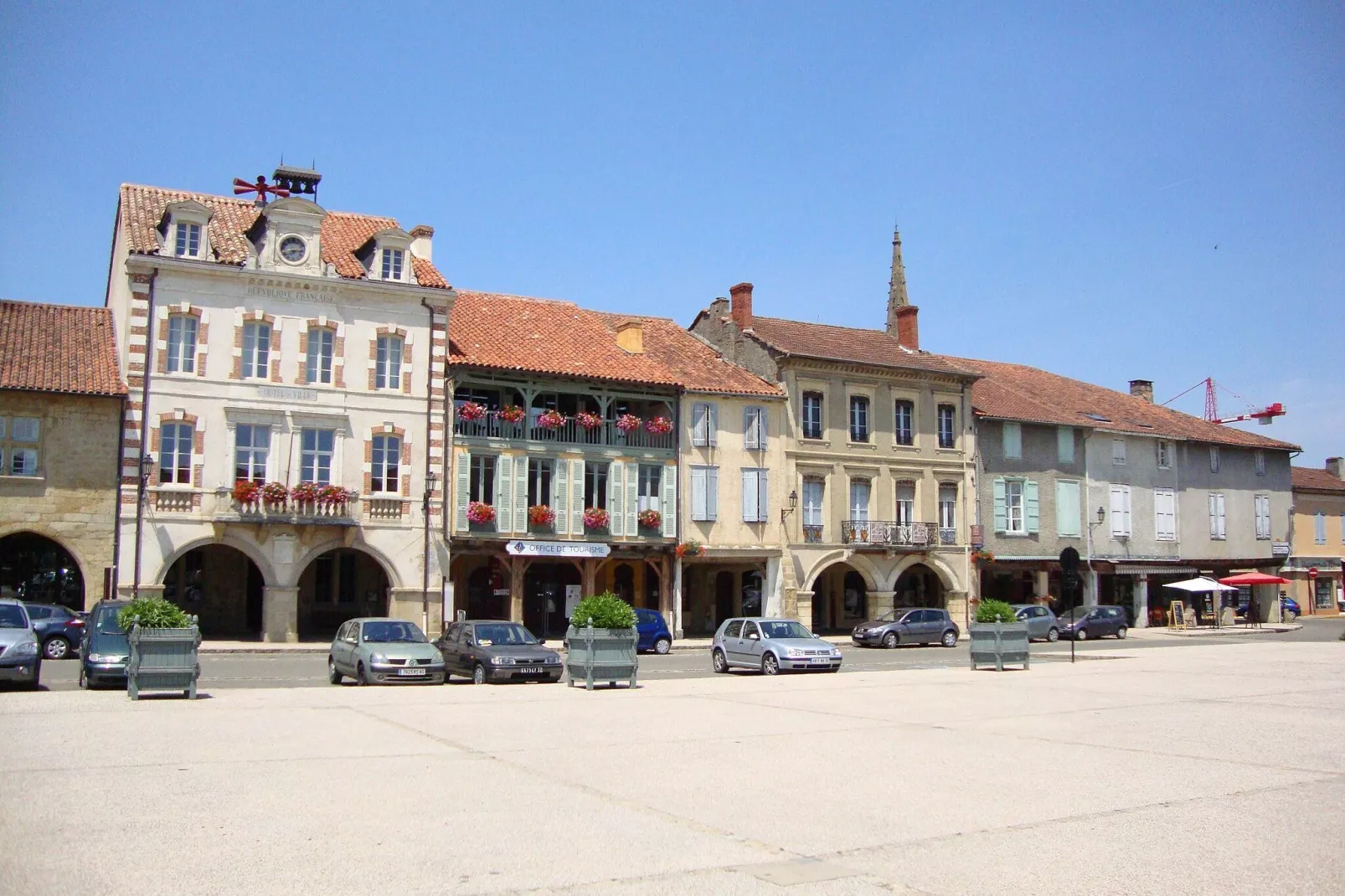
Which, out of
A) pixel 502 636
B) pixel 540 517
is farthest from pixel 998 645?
pixel 540 517

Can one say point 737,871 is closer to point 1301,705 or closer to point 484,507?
point 1301,705

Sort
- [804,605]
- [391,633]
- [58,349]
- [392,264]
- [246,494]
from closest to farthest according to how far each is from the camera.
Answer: [391,633]
[246,494]
[58,349]
[392,264]
[804,605]

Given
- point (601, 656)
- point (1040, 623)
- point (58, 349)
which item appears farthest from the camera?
point (1040, 623)

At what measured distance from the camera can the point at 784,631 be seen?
27.2 meters

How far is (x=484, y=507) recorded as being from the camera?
3772 cm

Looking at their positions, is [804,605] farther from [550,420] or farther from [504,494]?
[504,494]

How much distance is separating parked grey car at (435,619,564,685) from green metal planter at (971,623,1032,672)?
30.1 feet

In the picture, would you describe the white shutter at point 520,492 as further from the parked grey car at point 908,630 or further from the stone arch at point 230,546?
the parked grey car at point 908,630

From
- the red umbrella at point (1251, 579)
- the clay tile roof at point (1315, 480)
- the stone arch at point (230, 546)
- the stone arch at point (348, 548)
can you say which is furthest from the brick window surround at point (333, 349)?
the clay tile roof at point (1315, 480)

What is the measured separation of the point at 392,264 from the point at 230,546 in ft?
31.4

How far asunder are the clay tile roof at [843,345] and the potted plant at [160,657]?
28.0 metres

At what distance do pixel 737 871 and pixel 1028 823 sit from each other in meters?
2.79

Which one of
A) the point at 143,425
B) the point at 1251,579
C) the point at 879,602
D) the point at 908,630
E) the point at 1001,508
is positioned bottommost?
the point at 908,630

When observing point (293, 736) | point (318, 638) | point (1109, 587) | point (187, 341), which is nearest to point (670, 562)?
point (318, 638)
